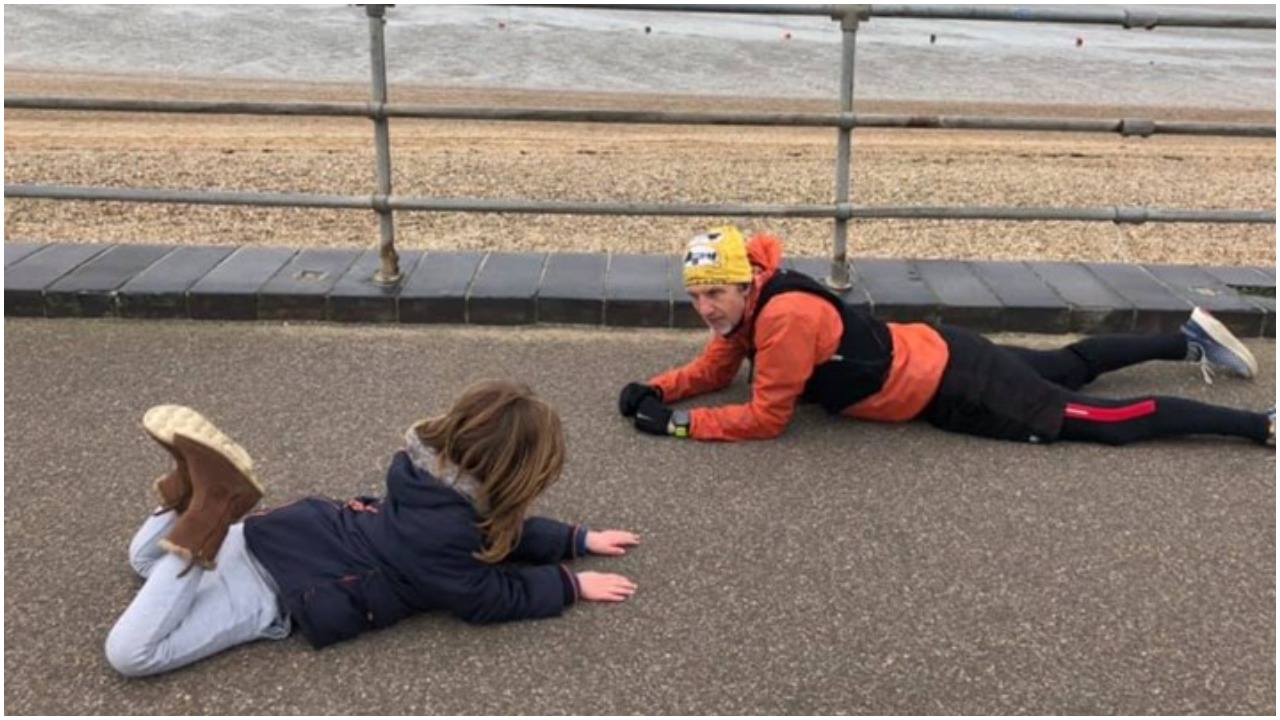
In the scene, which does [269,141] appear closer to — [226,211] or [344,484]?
[226,211]

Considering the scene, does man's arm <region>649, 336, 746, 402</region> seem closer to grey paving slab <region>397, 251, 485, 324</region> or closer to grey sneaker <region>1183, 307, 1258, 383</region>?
grey paving slab <region>397, 251, 485, 324</region>

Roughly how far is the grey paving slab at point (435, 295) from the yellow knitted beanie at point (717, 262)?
4.31 ft

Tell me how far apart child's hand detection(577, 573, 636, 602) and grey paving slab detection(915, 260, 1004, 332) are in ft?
7.20

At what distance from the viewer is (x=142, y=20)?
2758 centimetres

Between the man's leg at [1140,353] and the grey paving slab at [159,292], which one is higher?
the grey paving slab at [159,292]

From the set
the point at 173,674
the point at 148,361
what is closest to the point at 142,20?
the point at 148,361

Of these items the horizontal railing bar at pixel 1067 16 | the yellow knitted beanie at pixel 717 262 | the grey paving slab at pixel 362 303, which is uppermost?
the horizontal railing bar at pixel 1067 16

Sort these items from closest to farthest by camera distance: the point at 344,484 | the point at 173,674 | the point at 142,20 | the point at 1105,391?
the point at 173,674 → the point at 344,484 → the point at 1105,391 → the point at 142,20

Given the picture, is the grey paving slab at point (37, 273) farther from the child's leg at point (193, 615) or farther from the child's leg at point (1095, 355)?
the child's leg at point (1095, 355)

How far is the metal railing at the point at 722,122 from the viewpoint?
170 inches

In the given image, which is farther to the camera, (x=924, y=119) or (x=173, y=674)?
(x=924, y=119)

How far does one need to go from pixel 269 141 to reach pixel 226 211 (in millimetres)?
3225

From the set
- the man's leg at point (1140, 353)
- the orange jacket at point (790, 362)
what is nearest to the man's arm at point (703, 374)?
the orange jacket at point (790, 362)

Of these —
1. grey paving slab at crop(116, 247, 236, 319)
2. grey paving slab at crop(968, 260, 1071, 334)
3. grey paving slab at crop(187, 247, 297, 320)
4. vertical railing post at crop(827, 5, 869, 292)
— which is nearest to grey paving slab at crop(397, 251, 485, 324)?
grey paving slab at crop(187, 247, 297, 320)
